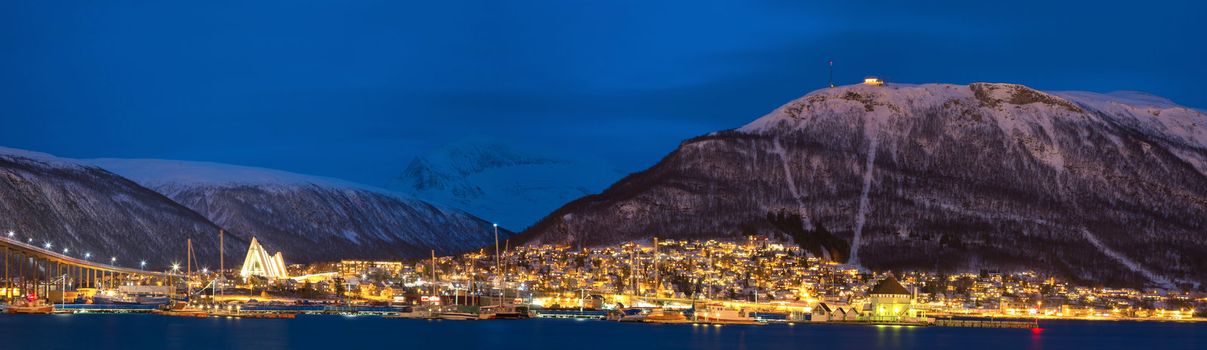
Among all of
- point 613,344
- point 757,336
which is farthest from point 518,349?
point 757,336

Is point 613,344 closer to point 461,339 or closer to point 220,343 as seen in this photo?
point 461,339

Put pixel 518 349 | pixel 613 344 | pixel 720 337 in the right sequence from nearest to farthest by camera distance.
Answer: pixel 518 349 < pixel 613 344 < pixel 720 337

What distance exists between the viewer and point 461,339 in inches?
7224

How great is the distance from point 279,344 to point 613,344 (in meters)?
30.5

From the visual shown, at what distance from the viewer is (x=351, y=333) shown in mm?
198750

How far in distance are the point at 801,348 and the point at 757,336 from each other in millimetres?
23978

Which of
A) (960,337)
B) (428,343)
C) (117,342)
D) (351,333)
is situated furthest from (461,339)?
(960,337)

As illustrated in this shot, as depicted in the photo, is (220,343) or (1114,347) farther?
(1114,347)

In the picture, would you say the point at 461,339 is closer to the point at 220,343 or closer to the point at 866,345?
the point at 220,343

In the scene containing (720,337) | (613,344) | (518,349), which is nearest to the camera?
(518,349)

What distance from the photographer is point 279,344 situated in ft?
555

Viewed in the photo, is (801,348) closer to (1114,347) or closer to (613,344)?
(613,344)

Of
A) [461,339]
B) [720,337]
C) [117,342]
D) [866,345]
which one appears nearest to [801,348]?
[866,345]

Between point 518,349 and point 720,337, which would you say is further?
point 720,337
